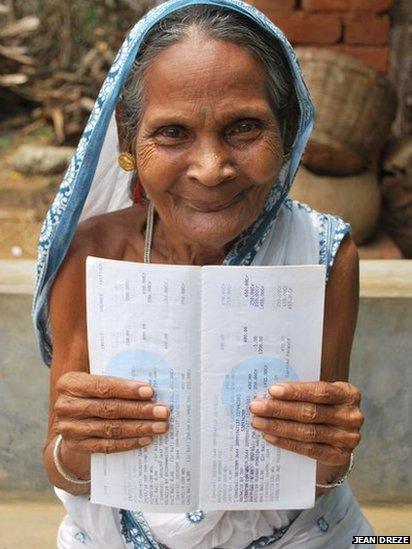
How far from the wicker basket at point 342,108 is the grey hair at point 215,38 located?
2.46 meters

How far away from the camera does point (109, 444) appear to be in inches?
59.4

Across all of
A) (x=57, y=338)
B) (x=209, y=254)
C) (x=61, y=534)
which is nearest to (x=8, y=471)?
(x=61, y=534)

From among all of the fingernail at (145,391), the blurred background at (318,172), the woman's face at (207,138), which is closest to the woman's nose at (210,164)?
the woman's face at (207,138)

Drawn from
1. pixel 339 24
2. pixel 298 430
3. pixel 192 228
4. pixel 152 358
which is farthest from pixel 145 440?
pixel 339 24

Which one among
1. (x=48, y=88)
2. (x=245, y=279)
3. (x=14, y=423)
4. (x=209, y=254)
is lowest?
(x=48, y=88)

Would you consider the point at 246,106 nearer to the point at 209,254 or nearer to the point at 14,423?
the point at 209,254

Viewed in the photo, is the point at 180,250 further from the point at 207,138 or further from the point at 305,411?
the point at 305,411

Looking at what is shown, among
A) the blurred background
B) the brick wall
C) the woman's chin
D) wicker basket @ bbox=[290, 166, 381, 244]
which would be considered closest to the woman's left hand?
the woman's chin

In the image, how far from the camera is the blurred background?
2.74 metres

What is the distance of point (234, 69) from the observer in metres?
1.49

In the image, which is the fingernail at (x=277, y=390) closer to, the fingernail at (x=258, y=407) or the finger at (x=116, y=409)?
the fingernail at (x=258, y=407)

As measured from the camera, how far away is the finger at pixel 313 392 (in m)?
1.47

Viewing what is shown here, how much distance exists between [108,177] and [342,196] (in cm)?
249

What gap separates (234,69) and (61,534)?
3.66ft
